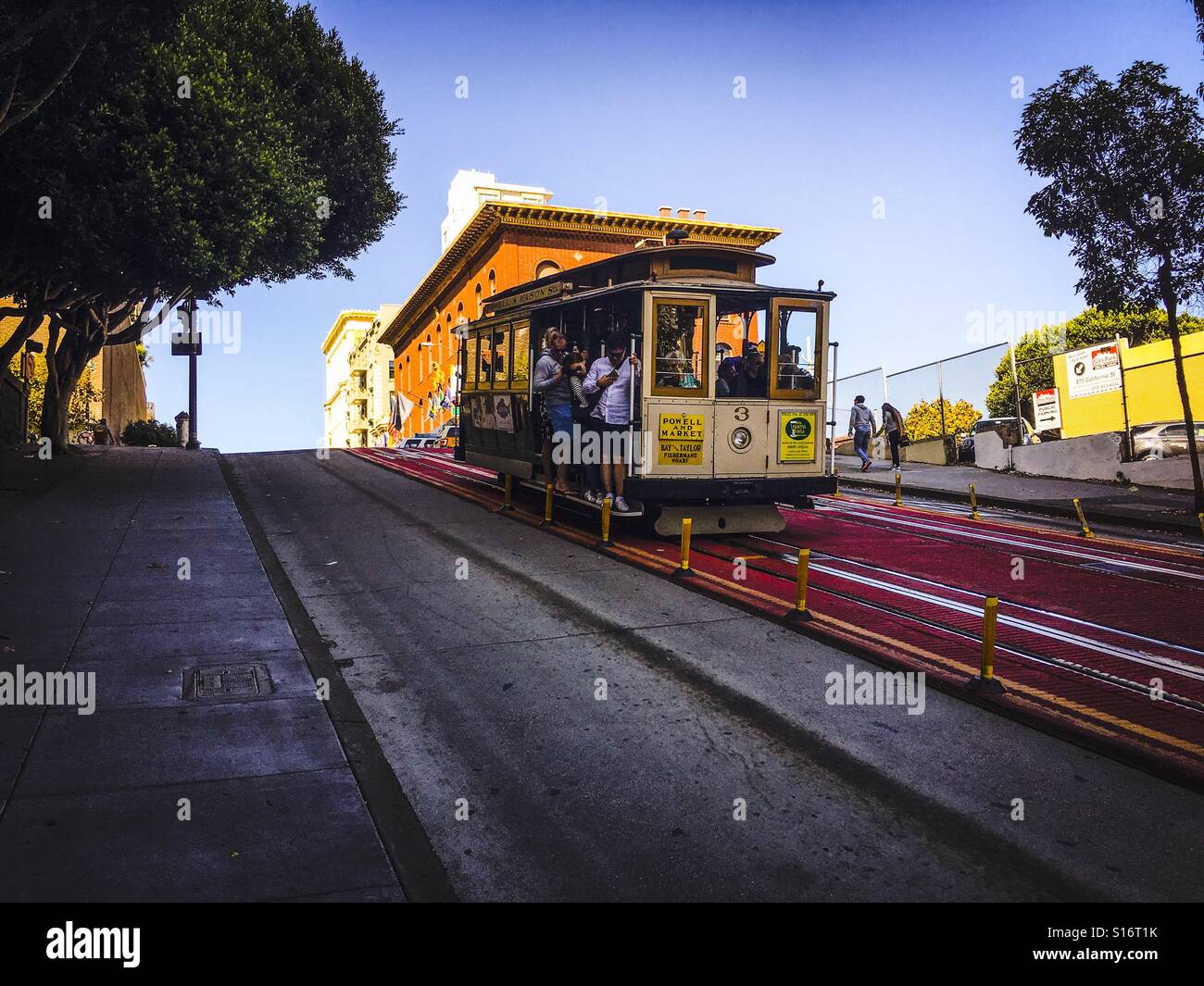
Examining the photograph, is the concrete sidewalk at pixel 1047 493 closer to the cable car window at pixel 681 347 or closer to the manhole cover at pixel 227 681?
the cable car window at pixel 681 347

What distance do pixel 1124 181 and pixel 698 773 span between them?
15.8m

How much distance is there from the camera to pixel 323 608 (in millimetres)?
9859

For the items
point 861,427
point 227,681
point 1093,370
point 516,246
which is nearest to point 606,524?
point 227,681

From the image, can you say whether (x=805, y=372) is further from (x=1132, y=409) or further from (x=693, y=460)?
(x=1132, y=409)

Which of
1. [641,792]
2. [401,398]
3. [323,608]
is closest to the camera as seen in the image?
[641,792]

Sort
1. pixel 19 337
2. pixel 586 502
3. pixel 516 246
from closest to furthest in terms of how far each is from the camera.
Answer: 1. pixel 586 502
2. pixel 19 337
3. pixel 516 246

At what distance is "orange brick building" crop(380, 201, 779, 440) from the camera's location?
163 feet

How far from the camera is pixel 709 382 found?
13.1 meters

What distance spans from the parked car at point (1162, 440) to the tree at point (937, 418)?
16.1 ft

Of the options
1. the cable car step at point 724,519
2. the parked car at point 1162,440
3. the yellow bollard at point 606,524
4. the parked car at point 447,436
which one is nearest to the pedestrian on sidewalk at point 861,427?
the parked car at point 1162,440

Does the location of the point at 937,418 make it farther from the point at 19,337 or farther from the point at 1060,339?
the point at 1060,339

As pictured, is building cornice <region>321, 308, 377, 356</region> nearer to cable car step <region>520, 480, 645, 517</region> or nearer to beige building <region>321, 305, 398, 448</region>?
beige building <region>321, 305, 398, 448</region>
